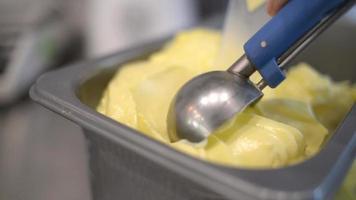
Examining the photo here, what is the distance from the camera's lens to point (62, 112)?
44 centimetres

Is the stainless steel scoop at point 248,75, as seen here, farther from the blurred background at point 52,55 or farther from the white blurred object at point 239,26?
the blurred background at point 52,55

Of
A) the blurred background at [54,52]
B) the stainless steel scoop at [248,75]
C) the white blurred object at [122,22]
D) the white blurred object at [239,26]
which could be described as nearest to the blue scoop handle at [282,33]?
the stainless steel scoop at [248,75]

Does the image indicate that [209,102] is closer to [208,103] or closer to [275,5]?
[208,103]

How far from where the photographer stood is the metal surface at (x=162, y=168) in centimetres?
31

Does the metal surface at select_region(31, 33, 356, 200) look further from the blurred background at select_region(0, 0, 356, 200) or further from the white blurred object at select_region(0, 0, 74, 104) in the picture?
the white blurred object at select_region(0, 0, 74, 104)

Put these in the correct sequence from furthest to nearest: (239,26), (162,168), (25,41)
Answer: (25,41), (239,26), (162,168)

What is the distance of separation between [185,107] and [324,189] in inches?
6.5

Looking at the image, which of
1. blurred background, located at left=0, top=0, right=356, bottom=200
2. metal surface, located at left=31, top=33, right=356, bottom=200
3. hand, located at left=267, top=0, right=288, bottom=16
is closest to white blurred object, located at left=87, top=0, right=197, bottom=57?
blurred background, located at left=0, top=0, right=356, bottom=200

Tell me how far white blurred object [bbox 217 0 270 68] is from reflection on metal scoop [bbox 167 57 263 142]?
11 cm

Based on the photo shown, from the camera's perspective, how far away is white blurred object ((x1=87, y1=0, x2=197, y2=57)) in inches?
38.9

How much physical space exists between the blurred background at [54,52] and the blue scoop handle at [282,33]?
0.26 meters

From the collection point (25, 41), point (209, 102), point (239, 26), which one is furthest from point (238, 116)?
point (25, 41)

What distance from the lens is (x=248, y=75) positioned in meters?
0.43

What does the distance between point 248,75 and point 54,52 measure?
66 cm
